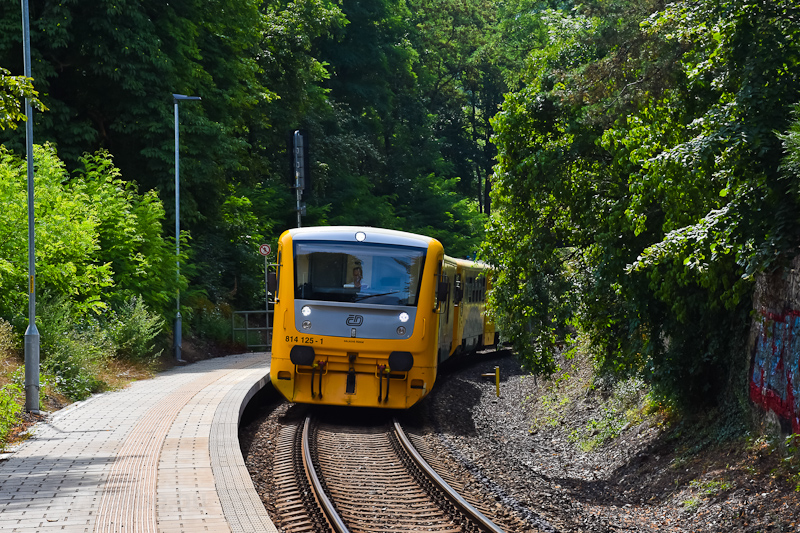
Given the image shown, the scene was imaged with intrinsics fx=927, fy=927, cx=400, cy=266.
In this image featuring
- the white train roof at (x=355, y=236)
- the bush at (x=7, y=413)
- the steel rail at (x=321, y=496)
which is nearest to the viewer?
the steel rail at (x=321, y=496)

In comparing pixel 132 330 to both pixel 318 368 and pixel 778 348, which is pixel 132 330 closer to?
pixel 318 368

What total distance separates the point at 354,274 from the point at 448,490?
571 cm

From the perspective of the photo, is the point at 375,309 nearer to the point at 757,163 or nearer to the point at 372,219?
the point at 757,163

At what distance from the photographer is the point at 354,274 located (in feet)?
50.4

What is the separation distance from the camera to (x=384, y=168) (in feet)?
174

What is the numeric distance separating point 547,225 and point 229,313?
67.8 ft

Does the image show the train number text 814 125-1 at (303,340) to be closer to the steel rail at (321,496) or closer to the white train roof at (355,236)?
the white train roof at (355,236)

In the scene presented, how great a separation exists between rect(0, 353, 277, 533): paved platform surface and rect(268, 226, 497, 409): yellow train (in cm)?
143

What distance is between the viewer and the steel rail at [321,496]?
8.87 meters

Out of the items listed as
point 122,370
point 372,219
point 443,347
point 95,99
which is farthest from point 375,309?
point 372,219

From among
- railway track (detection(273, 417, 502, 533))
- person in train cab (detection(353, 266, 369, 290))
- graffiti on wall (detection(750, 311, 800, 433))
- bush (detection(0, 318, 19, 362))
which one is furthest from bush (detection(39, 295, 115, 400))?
graffiti on wall (detection(750, 311, 800, 433))

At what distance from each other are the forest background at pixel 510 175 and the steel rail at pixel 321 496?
425cm

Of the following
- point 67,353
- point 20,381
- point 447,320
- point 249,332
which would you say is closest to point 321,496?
point 20,381

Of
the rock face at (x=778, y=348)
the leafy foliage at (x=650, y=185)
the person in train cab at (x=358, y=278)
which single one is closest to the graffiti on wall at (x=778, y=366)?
the rock face at (x=778, y=348)
